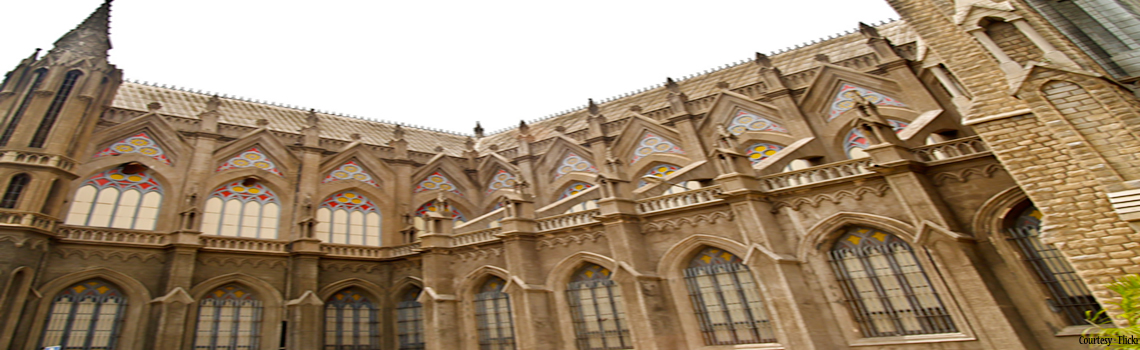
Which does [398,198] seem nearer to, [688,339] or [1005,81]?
[688,339]

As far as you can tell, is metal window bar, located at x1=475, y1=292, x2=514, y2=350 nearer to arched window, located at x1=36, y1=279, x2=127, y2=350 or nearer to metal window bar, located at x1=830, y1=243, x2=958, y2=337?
metal window bar, located at x1=830, y1=243, x2=958, y2=337

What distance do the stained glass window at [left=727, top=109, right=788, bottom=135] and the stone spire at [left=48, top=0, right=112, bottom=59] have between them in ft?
82.2

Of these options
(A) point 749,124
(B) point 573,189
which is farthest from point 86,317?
(A) point 749,124

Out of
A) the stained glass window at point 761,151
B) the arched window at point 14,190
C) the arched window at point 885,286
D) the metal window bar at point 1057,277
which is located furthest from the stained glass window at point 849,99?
the arched window at point 14,190

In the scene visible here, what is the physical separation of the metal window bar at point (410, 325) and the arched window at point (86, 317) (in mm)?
8410

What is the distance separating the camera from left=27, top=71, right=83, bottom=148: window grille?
1636 centimetres

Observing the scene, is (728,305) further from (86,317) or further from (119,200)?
(119,200)

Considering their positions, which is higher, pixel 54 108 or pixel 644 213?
pixel 54 108

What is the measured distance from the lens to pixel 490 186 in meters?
25.8

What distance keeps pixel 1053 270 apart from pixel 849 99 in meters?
10.0

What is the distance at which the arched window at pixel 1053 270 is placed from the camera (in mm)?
10227

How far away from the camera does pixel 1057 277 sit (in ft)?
34.7

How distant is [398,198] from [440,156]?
126 inches

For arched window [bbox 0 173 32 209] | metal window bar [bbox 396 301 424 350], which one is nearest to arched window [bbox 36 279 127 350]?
arched window [bbox 0 173 32 209]
